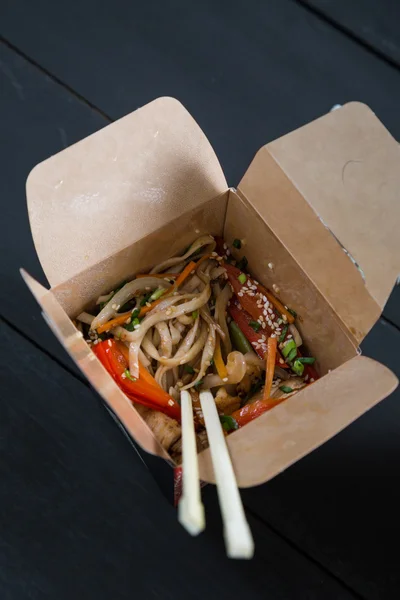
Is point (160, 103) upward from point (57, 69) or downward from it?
downward

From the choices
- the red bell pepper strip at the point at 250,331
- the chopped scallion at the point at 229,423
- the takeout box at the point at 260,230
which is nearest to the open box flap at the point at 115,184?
the takeout box at the point at 260,230

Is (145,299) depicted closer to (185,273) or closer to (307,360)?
(185,273)

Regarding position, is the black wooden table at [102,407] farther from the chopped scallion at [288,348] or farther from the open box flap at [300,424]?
the open box flap at [300,424]

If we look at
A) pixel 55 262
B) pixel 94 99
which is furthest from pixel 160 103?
pixel 94 99

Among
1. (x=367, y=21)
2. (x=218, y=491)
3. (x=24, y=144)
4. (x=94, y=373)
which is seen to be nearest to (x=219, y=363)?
(x=94, y=373)

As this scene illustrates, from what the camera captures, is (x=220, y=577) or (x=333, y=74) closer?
(x=220, y=577)

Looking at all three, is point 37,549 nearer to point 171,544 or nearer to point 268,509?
point 171,544
